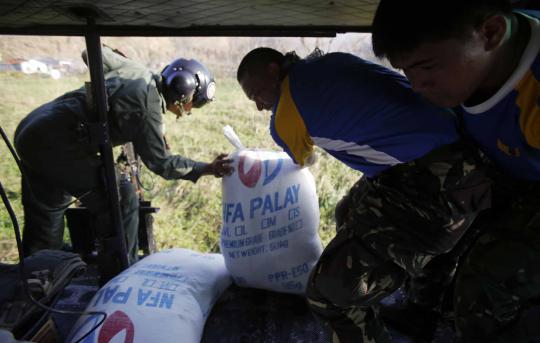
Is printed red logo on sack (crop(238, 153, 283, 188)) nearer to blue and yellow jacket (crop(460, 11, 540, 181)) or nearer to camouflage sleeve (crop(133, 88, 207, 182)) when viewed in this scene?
camouflage sleeve (crop(133, 88, 207, 182))

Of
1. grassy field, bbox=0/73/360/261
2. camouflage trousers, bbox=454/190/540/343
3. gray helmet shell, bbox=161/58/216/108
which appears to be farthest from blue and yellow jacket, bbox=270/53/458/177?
grassy field, bbox=0/73/360/261

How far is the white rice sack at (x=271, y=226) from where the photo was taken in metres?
2.03

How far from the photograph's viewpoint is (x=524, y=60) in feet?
3.44

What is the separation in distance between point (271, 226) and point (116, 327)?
841 mm

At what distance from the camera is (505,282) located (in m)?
1.18

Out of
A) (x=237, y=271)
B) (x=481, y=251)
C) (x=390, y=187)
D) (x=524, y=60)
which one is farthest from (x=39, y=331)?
(x=524, y=60)

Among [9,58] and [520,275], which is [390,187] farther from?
[9,58]

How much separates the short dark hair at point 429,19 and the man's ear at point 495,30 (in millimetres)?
18

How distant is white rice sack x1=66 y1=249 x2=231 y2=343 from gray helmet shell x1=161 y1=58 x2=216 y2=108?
3.31 feet

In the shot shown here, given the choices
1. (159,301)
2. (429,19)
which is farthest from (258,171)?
(429,19)

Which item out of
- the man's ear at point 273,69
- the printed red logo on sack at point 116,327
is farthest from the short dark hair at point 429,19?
the printed red logo on sack at point 116,327

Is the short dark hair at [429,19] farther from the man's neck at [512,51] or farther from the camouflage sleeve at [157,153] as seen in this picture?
the camouflage sleeve at [157,153]

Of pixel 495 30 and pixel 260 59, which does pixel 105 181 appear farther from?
pixel 495 30

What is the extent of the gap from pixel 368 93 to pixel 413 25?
0.33 m
